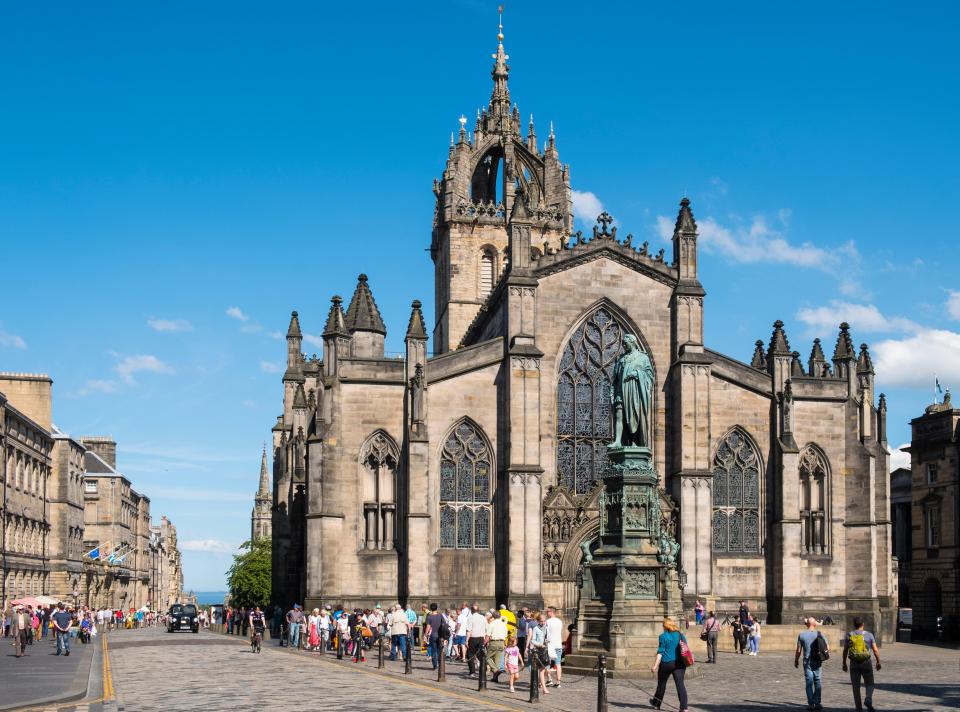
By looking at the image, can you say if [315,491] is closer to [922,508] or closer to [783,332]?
[783,332]

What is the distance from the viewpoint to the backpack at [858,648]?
20.0m

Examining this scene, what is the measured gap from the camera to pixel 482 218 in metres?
66.6

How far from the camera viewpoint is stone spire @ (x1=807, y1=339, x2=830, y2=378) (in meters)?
53.3

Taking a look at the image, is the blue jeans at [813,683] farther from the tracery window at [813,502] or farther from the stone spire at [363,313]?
the stone spire at [363,313]

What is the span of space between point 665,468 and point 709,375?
12.6 ft

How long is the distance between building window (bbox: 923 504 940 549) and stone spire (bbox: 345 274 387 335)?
29610 millimetres

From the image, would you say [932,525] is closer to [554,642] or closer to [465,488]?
[465,488]

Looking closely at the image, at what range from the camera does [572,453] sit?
155 ft

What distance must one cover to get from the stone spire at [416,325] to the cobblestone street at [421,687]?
13.3 meters

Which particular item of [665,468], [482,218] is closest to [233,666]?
[665,468]

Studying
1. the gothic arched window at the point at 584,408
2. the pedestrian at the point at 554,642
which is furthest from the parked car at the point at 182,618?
the pedestrian at the point at 554,642

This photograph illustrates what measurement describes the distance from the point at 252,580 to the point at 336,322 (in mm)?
46270

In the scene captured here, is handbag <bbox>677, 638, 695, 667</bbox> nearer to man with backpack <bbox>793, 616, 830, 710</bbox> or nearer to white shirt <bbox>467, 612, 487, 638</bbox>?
man with backpack <bbox>793, 616, 830, 710</bbox>

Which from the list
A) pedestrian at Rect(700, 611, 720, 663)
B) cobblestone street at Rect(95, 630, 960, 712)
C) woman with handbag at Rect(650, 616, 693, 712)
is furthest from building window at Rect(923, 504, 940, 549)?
woman with handbag at Rect(650, 616, 693, 712)
